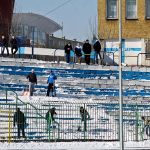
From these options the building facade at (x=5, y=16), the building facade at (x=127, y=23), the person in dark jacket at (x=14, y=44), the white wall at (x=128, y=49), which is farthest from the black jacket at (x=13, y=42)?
the building facade at (x=5, y=16)

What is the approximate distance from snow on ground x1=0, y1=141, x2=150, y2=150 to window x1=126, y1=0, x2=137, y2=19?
85.2ft

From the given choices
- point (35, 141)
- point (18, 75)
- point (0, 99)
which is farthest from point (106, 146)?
point (18, 75)

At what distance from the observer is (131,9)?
52.9 m

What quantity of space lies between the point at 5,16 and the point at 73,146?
37683mm

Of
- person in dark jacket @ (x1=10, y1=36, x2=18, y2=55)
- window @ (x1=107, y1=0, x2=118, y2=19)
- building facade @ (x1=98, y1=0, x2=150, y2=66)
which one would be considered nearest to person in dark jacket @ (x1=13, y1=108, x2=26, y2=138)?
person in dark jacket @ (x1=10, y1=36, x2=18, y2=55)

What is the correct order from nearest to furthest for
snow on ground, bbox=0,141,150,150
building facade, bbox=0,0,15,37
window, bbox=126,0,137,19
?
snow on ground, bbox=0,141,150,150 → window, bbox=126,0,137,19 → building facade, bbox=0,0,15,37

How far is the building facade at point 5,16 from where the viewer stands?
61100mm

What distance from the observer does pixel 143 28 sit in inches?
2073

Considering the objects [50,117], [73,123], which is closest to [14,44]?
[73,123]

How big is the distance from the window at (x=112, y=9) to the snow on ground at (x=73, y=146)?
25746mm

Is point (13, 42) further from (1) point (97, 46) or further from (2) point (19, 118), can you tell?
(2) point (19, 118)

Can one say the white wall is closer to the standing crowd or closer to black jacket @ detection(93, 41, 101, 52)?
the standing crowd

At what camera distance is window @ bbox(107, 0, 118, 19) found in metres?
52.5

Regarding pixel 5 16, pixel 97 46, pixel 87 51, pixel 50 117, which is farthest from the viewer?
pixel 5 16
